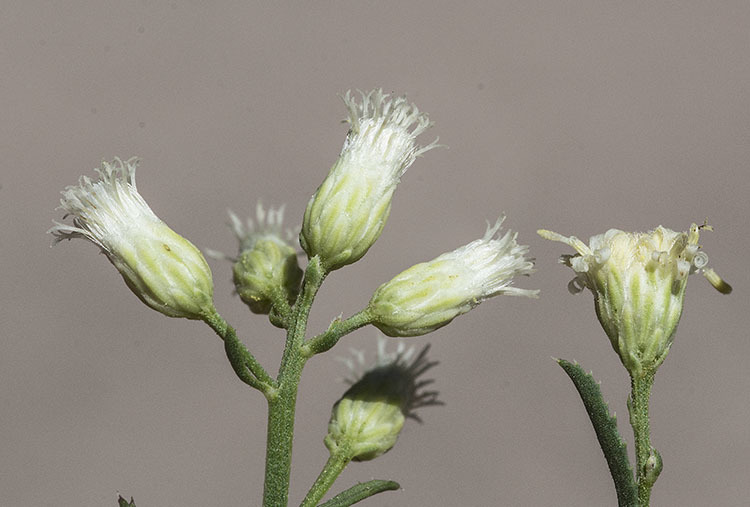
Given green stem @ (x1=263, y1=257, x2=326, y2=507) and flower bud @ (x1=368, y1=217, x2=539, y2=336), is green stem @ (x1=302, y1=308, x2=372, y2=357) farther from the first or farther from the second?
flower bud @ (x1=368, y1=217, x2=539, y2=336)

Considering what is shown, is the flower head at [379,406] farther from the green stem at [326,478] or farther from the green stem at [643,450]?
the green stem at [643,450]

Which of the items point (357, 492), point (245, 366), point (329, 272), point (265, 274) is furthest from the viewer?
point (265, 274)

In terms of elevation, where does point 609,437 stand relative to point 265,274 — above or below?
below

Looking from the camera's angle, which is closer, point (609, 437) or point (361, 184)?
point (609, 437)

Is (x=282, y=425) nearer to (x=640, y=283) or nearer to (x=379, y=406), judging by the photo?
(x=379, y=406)

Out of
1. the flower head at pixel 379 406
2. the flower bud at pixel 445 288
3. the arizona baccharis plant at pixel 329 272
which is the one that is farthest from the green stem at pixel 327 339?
the flower head at pixel 379 406

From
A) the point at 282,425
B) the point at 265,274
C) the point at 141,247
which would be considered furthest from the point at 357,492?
the point at 141,247

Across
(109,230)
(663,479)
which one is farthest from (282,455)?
(663,479)

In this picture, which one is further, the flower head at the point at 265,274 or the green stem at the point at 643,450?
the flower head at the point at 265,274
